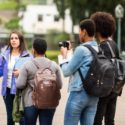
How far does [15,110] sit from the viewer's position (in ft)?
25.6

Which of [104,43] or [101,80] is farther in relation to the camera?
[104,43]

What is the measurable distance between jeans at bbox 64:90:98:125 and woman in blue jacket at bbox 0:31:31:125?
4.50 ft

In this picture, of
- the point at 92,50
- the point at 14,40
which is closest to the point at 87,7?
the point at 14,40

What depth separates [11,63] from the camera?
8414mm

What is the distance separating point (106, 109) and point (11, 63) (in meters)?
1.45

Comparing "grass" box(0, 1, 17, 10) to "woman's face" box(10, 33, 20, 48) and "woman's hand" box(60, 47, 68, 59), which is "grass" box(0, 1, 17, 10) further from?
"woman's hand" box(60, 47, 68, 59)

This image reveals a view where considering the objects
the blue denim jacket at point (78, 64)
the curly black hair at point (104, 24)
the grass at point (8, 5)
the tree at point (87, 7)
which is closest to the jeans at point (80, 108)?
the blue denim jacket at point (78, 64)

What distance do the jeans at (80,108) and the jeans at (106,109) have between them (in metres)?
0.32

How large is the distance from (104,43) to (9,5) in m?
96.6

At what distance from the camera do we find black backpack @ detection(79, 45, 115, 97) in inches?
273

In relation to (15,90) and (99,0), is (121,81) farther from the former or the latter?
(99,0)

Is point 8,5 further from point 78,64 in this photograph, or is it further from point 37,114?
point 78,64

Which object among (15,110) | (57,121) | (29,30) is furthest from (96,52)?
(29,30)

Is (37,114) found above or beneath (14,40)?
beneath
